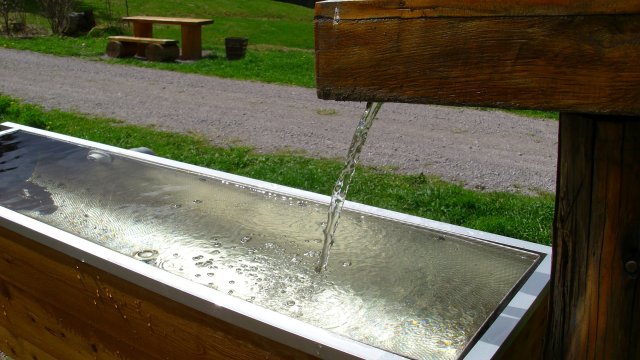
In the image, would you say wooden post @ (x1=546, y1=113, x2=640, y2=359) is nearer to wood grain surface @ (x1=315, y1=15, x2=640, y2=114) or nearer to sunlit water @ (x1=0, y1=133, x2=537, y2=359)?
wood grain surface @ (x1=315, y1=15, x2=640, y2=114)

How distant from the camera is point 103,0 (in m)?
22.3

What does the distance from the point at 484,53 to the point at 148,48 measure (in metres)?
11.1

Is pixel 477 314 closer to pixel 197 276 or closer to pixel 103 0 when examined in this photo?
pixel 197 276

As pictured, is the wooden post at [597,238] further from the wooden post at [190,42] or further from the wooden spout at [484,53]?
the wooden post at [190,42]

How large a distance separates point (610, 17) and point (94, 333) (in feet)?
6.21

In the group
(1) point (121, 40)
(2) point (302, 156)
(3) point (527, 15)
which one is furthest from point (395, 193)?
(1) point (121, 40)

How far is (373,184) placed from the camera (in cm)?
457

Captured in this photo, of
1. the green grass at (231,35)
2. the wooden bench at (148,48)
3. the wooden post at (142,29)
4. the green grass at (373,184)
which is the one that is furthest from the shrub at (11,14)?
the green grass at (373,184)

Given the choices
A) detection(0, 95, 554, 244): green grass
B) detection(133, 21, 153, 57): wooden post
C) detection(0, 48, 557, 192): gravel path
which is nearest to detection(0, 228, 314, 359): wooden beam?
detection(0, 95, 554, 244): green grass

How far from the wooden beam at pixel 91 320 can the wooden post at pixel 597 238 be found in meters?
0.68

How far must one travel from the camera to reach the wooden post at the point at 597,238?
1080 mm

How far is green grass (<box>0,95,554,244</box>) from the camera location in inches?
154

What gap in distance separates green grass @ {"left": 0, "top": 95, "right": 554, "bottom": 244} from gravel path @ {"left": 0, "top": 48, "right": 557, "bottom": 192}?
0.94ft

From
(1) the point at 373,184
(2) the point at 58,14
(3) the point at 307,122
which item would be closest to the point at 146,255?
(1) the point at 373,184
